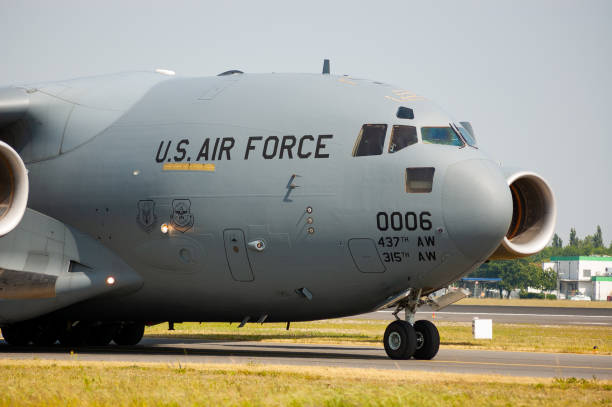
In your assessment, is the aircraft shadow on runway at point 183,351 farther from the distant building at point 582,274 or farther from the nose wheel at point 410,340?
the distant building at point 582,274

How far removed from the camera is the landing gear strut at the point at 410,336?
17.4 metres

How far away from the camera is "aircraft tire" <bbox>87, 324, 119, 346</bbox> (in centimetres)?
2198

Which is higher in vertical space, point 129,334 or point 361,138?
point 361,138

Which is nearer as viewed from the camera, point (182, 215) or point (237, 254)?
point (237, 254)

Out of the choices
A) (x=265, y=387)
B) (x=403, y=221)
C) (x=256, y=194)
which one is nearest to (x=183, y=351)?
(x=256, y=194)

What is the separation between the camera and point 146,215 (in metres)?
18.5

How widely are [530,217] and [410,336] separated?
474 centimetres

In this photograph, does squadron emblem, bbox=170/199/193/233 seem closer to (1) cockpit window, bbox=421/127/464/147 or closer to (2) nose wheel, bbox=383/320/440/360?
(2) nose wheel, bbox=383/320/440/360

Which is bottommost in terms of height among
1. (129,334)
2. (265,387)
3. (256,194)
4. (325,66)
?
(129,334)

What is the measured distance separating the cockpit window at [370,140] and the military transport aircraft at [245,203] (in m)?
0.03

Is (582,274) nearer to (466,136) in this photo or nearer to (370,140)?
(466,136)

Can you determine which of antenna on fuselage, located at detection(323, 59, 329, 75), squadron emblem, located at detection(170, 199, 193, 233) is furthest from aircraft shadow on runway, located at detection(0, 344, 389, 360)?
antenna on fuselage, located at detection(323, 59, 329, 75)

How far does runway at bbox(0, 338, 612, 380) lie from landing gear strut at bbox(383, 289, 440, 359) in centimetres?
21

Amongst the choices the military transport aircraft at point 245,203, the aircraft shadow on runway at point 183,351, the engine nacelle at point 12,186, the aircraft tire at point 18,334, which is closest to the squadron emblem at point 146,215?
the military transport aircraft at point 245,203
